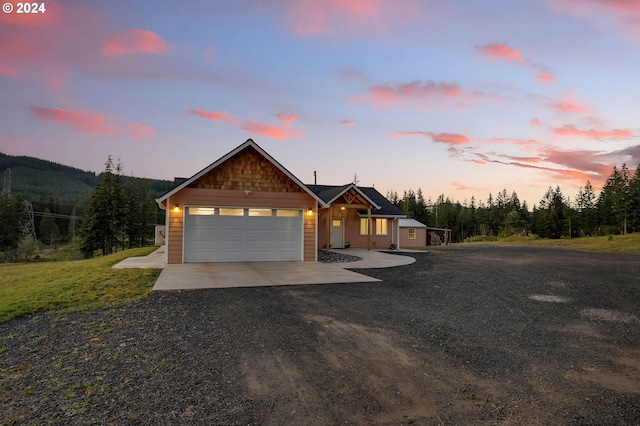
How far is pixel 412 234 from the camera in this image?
3662 centimetres

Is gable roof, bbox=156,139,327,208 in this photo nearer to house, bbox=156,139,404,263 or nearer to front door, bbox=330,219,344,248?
house, bbox=156,139,404,263

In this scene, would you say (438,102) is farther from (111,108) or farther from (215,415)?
(215,415)

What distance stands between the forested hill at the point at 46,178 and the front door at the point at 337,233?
117484 millimetres

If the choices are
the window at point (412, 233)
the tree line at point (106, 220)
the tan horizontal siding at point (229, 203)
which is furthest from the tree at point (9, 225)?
the window at point (412, 233)

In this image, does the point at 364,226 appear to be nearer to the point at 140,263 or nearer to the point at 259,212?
the point at 259,212

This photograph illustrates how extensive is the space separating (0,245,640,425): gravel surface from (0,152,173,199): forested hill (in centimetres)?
A: 13207

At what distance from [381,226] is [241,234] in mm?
13018

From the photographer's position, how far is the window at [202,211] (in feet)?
49.9

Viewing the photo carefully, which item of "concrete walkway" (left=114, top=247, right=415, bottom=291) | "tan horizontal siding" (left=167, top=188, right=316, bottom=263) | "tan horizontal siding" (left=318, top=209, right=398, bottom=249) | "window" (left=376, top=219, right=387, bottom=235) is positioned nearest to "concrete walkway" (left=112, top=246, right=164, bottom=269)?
"concrete walkway" (left=114, top=247, right=415, bottom=291)

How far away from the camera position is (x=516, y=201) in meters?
84.4

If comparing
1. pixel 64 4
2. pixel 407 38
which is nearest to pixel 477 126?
pixel 407 38

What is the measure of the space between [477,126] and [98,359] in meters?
22.5

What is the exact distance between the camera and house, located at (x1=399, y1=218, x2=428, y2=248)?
3594 cm

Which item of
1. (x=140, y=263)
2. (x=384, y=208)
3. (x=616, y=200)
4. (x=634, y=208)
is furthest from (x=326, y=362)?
(x=616, y=200)
